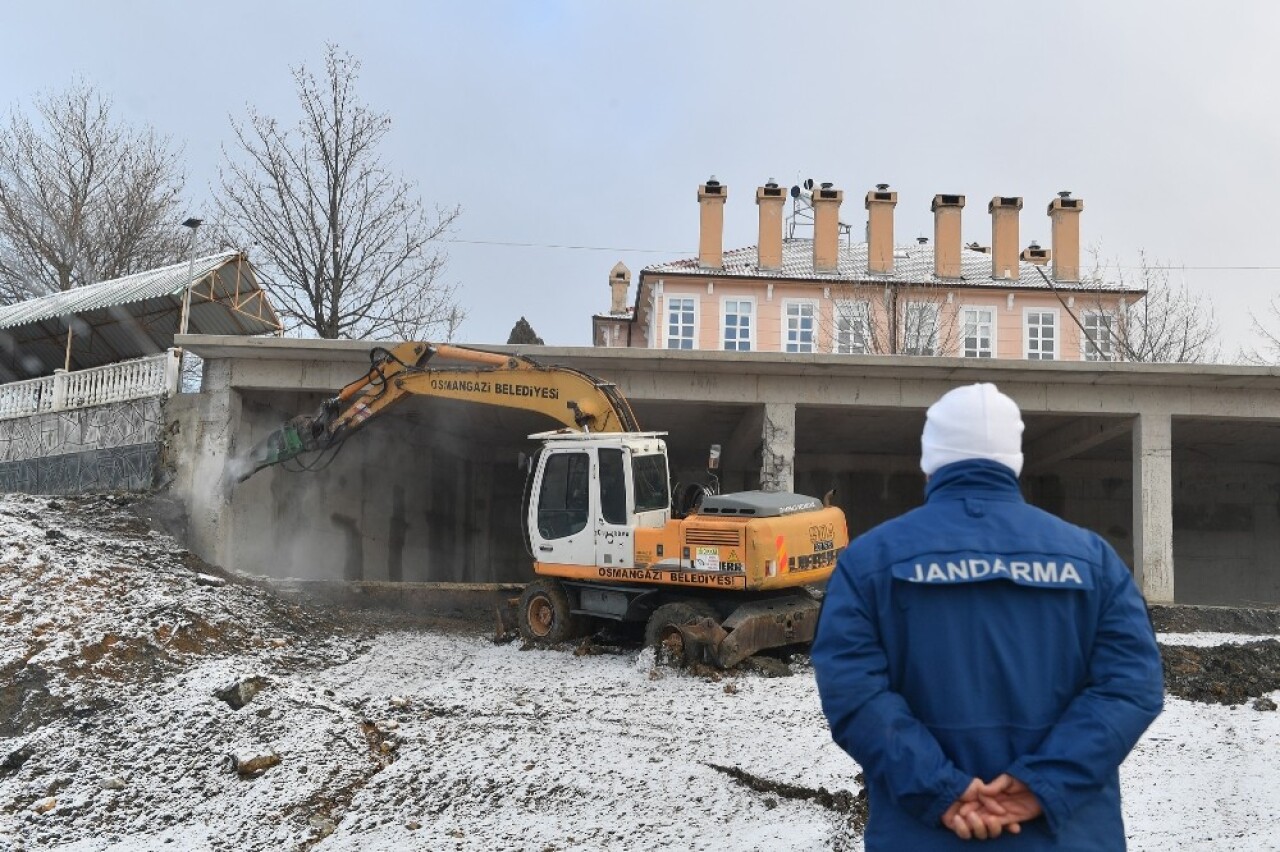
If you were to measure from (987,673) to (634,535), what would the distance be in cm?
868

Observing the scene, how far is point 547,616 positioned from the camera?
12406mm

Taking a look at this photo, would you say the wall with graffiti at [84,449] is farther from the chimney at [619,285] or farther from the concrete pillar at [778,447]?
the chimney at [619,285]

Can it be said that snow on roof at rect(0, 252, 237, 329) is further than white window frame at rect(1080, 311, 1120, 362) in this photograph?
No

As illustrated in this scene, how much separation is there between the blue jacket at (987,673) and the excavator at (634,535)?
7571mm

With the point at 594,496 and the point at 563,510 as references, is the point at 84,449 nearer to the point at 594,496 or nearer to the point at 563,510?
the point at 563,510

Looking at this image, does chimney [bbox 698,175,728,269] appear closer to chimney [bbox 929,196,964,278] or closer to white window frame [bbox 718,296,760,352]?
white window frame [bbox 718,296,760,352]

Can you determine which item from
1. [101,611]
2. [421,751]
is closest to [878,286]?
[101,611]

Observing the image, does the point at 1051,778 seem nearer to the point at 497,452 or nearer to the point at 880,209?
the point at 497,452

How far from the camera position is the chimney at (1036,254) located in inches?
1499

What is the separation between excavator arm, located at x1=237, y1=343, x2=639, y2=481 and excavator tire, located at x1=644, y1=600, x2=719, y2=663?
228 cm

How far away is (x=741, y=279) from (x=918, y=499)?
13143 mm

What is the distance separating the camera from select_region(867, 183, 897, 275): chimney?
34875 mm

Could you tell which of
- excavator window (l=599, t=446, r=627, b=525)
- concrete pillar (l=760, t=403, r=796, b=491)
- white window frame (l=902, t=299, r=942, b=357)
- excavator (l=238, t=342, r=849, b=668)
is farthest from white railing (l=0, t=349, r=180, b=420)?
white window frame (l=902, t=299, r=942, b=357)

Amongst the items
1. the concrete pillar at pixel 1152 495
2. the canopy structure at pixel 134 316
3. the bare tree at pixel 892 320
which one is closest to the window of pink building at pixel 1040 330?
the bare tree at pixel 892 320
